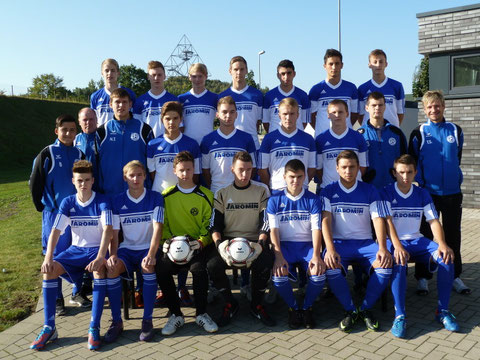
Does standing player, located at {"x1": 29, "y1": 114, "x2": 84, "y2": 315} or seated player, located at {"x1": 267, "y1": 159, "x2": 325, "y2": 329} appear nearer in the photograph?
seated player, located at {"x1": 267, "y1": 159, "x2": 325, "y2": 329}

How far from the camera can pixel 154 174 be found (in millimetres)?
5242

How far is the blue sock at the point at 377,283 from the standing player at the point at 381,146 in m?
1.37

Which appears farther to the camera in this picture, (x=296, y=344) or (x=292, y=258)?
(x=292, y=258)

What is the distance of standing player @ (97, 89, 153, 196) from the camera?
5.19 metres

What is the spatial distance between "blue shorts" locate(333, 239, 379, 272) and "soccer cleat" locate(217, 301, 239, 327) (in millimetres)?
1223

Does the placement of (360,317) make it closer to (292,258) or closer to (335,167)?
(292,258)

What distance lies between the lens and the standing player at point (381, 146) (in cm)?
525

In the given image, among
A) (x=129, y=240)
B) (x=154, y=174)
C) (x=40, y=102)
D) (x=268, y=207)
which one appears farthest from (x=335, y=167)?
(x=40, y=102)

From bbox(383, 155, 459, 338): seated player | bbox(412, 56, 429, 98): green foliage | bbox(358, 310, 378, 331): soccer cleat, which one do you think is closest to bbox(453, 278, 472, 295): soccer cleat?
bbox(383, 155, 459, 338): seated player

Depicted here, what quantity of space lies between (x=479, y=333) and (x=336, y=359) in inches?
57.5

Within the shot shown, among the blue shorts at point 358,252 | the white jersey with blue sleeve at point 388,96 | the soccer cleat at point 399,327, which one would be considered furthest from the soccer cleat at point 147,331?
the white jersey with blue sleeve at point 388,96

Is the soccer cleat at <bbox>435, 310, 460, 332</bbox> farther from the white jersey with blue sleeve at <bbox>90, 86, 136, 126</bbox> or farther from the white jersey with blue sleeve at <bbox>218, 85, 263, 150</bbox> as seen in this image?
the white jersey with blue sleeve at <bbox>90, 86, 136, 126</bbox>

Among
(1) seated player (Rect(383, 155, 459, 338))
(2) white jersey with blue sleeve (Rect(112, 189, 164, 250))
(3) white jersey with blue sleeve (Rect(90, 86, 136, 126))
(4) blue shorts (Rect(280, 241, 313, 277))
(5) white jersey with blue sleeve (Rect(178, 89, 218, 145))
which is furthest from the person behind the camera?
(3) white jersey with blue sleeve (Rect(90, 86, 136, 126))

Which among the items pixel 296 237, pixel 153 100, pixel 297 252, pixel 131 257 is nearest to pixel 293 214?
→ pixel 296 237
